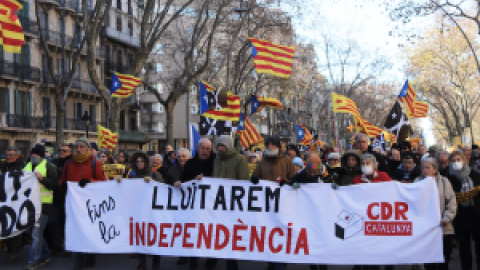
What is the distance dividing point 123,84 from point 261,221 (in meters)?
11.1

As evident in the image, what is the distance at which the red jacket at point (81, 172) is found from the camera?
8.63m

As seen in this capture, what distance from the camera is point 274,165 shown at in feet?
27.7

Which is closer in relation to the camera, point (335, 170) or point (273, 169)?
point (335, 170)

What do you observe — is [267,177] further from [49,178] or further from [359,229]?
[49,178]

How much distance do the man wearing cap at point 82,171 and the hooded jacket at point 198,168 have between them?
1.33 metres

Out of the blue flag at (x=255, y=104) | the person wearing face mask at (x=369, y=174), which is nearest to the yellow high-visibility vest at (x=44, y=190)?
the person wearing face mask at (x=369, y=174)

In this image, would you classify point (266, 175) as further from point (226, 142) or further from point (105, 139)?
point (105, 139)

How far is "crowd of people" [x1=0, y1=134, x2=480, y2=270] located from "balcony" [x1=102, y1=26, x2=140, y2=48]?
41.7 m

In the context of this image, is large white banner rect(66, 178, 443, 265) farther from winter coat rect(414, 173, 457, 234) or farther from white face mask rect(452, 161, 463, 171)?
white face mask rect(452, 161, 463, 171)

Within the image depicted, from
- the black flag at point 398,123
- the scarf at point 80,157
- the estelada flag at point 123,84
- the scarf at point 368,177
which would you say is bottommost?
the scarf at point 368,177

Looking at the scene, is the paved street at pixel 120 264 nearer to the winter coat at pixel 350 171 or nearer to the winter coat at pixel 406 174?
the winter coat at pixel 406 174

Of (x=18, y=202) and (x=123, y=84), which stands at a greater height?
(x=123, y=84)

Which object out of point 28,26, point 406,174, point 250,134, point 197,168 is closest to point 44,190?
point 197,168

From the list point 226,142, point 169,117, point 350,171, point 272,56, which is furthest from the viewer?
point 169,117
